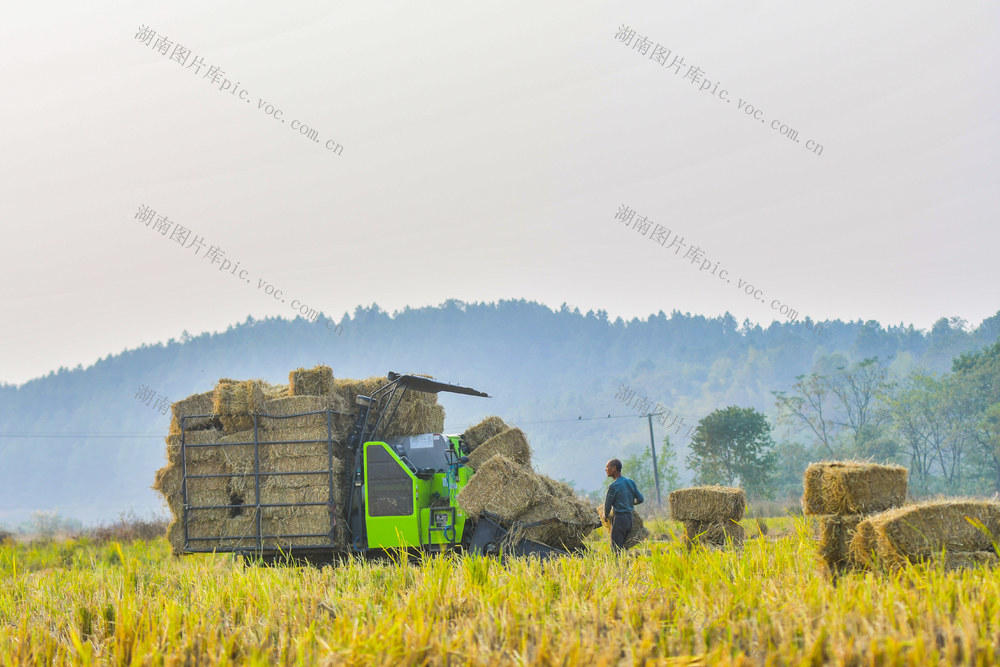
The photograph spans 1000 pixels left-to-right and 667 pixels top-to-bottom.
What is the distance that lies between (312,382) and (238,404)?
1164 mm

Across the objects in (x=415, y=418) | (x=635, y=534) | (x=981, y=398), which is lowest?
(x=635, y=534)

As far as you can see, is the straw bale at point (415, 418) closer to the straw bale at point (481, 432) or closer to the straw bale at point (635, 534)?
the straw bale at point (481, 432)

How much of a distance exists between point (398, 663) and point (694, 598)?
2.01 meters

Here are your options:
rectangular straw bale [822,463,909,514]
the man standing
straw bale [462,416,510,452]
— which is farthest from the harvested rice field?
straw bale [462,416,510,452]

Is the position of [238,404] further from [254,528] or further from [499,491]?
[499,491]

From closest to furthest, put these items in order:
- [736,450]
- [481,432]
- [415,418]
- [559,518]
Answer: [559,518], [415,418], [481,432], [736,450]

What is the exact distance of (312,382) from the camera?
45.3ft

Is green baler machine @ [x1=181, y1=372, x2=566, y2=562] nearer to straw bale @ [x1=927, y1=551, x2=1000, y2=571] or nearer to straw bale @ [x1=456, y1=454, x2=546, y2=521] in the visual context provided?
straw bale @ [x1=456, y1=454, x2=546, y2=521]

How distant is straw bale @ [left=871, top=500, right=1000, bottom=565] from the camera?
718cm

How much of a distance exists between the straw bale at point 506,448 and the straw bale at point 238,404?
354 centimetres

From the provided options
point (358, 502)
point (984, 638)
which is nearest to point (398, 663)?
point (984, 638)

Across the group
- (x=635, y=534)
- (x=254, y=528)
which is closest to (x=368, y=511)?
(x=254, y=528)

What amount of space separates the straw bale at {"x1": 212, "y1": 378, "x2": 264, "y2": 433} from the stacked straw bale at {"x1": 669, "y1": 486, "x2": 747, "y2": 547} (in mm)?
6797

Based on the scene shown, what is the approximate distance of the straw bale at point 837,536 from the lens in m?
7.80
